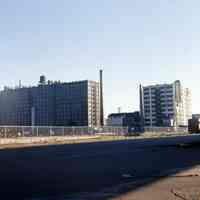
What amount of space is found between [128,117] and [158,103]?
706 inches

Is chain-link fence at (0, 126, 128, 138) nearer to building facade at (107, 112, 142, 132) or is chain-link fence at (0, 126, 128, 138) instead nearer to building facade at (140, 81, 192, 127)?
building facade at (107, 112, 142, 132)

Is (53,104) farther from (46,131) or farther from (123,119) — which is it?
(46,131)

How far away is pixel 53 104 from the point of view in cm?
16925

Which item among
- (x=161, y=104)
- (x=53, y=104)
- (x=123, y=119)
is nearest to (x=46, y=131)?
(x=53, y=104)

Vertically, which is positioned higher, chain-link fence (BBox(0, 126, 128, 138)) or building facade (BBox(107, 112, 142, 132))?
building facade (BBox(107, 112, 142, 132))

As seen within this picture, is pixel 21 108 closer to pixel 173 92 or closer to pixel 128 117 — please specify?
pixel 128 117

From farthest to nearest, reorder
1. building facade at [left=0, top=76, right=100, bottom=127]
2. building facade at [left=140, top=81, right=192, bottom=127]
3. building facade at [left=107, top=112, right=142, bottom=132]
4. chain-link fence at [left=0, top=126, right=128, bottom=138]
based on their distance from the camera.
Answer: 1. building facade at [left=140, top=81, right=192, bottom=127]
2. building facade at [left=107, top=112, right=142, bottom=132]
3. building facade at [left=0, top=76, right=100, bottom=127]
4. chain-link fence at [left=0, top=126, right=128, bottom=138]

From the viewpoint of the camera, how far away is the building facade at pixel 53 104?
16162 cm

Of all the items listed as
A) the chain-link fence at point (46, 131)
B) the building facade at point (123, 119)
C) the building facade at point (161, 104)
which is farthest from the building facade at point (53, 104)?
the chain-link fence at point (46, 131)

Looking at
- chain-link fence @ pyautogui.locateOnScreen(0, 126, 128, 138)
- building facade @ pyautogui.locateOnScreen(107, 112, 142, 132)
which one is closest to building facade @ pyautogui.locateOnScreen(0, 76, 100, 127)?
building facade @ pyautogui.locateOnScreen(107, 112, 142, 132)

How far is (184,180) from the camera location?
11867 millimetres

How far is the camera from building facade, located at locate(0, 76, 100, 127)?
16162 centimetres

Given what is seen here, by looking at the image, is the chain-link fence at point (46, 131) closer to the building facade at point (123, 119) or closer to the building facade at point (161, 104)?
the building facade at point (123, 119)

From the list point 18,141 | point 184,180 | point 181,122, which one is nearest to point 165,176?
point 184,180
